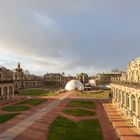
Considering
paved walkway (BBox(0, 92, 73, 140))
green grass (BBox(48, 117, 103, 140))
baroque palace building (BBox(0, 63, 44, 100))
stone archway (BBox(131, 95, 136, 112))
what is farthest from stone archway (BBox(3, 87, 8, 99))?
stone archway (BBox(131, 95, 136, 112))

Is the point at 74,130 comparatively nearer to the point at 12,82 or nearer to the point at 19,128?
the point at 19,128

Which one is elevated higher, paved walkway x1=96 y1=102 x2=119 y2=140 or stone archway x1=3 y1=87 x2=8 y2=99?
stone archway x1=3 y1=87 x2=8 y2=99

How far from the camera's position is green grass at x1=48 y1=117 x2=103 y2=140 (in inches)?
1395

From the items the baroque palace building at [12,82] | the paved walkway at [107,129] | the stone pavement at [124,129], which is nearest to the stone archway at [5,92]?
the baroque palace building at [12,82]

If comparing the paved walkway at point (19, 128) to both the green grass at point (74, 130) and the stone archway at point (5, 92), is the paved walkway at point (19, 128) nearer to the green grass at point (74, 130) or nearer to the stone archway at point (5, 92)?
the green grass at point (74, 130)

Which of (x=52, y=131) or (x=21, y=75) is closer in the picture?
(x=52, y=131)

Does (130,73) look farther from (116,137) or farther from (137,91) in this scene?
(116,137)

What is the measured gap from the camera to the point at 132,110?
145 feet

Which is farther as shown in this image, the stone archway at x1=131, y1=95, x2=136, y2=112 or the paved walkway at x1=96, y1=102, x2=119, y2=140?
the stone archway at x1=131, y1=95, x2=136, y2=112

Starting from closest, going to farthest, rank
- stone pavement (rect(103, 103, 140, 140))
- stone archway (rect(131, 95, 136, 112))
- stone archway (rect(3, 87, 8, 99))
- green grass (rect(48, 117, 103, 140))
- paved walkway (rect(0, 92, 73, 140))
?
1. stone pavement (rect(103, 103, 140, 140))
2. green grass (rect(48, 117, 103, 140))
3. paved walkway (rect(0, 92, 73, 140))
4. stone archway (rect(131, 95, 136, 112))
5. stone archway (rect(3, 87, 8, 99))

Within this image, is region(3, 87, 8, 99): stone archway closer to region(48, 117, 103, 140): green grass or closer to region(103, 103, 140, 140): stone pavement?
region(48, 117, 103, 140): green grass

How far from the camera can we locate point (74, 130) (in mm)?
39312

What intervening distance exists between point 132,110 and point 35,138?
17.7m

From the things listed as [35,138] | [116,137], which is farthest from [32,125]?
[116,137]
